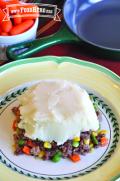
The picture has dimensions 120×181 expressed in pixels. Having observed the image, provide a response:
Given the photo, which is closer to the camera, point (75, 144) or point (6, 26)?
point (75, 144)

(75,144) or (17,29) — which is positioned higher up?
(17,29)

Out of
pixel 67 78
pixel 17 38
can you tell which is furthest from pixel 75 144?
pixel 17 38

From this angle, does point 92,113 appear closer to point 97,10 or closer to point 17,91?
point 17,91

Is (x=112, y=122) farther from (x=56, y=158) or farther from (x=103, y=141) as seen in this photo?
(x=56, y=158)

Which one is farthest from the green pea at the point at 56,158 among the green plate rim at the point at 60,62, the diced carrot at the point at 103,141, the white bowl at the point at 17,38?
the white bowl at the point at 17,38

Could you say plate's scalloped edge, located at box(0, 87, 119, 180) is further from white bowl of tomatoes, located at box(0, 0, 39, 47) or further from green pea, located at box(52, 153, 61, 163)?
white bowl of tomatoes, located at box(0, 0, 39, 47)

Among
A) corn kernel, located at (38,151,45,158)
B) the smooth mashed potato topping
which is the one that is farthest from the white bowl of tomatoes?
corn kernel, located at (38,151,45,158)
